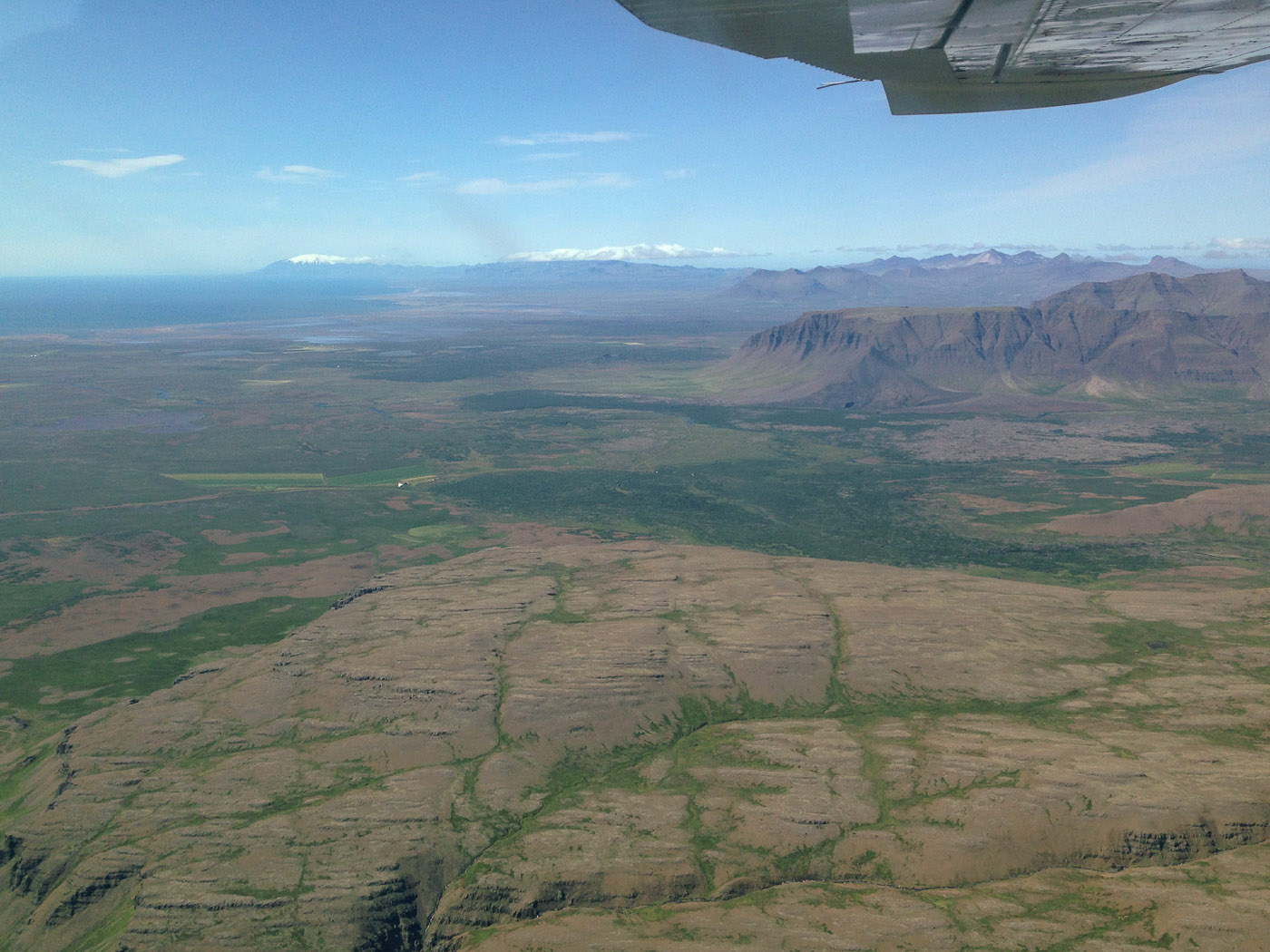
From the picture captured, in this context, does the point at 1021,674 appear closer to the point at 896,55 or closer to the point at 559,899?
the point at 559,899

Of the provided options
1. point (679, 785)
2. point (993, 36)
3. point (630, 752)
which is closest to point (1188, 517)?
point (630, 752)

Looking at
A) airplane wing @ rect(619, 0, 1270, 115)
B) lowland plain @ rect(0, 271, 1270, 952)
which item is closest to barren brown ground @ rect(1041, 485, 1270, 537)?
lowland plain @ rect(0, 271, 1270, 952)

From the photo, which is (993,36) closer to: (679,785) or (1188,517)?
(679,785)

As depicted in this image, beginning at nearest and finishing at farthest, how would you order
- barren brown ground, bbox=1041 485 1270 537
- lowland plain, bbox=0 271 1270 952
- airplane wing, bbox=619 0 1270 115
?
airplane wing, bbox=619 0 1270 115 → lowland plain, bbox=0 271 1270 952 → barren brown ground, bbox=1041 485 1270 537

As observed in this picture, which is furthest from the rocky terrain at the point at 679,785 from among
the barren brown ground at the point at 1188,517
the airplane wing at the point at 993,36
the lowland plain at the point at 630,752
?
the airplane wing at the point at 993,36

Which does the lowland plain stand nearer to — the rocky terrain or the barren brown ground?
the rocky terrain

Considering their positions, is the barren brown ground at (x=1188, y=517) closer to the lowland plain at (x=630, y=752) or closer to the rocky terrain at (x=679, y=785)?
the lowland plain at (x=630, y=752)

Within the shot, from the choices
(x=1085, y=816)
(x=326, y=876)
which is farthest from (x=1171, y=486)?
(x=326, y=876)
